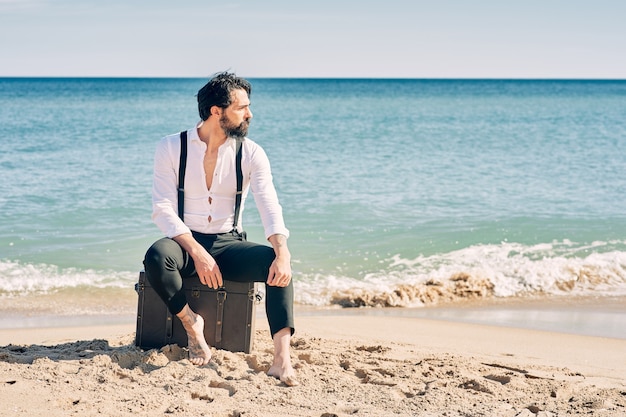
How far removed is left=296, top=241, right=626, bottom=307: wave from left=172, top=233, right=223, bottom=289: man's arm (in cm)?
287

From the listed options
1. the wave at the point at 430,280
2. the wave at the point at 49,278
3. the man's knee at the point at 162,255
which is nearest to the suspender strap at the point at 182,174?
the man's knee at the point at 162,255

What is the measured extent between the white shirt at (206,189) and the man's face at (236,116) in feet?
0.23

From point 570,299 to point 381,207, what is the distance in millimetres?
4713

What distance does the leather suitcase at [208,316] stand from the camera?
4.04 m

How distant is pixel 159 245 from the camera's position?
374 cm

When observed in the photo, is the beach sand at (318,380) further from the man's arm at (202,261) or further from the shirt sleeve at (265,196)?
the shirt sleeve at (265,196)

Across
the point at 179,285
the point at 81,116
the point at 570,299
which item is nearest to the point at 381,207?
the point at 570,299

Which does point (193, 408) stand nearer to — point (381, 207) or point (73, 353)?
point (73, 353)

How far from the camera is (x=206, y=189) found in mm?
3959

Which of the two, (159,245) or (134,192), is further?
(134,192)

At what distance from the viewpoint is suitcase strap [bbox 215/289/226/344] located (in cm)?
404

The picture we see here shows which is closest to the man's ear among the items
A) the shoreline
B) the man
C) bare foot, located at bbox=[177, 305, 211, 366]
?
the man

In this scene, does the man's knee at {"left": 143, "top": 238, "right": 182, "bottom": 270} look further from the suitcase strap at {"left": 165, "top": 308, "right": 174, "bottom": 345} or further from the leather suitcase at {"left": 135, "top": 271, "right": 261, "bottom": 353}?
the suitcase strap at {"left": 165, "top": 308, "right": 174, "bottom": 345}

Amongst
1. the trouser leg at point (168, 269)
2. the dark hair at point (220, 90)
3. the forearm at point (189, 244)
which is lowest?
the trouser leg at point (168, 269)
